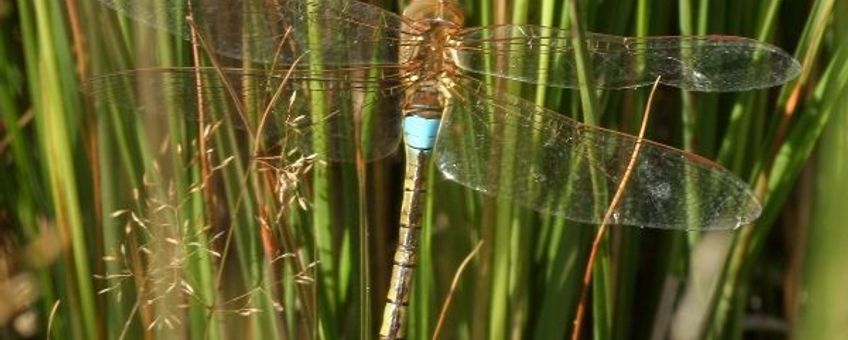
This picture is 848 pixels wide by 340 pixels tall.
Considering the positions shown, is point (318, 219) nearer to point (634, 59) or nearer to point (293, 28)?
point (293, 28)

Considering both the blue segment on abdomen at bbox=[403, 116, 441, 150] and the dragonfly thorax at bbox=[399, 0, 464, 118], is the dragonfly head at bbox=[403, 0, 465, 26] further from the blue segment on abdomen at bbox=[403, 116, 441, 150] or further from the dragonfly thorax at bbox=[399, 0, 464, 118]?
the blue segment on abdomen at bbox=[403, 116, 441, 150]

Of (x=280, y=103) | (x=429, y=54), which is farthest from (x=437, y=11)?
(x=280, y=103)

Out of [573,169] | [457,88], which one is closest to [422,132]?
[457,88]

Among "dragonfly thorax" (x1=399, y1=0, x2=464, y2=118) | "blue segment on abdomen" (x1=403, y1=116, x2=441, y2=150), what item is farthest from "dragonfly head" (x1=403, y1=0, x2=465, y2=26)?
"blue segment on abdomen" (x1=403, y1=116, x2=441, y2=150)

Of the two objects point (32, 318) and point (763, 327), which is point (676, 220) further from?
point (32, 318)

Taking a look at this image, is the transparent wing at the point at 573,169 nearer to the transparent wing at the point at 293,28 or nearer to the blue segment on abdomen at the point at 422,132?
the blue segment on abdomen at the point at 422,132

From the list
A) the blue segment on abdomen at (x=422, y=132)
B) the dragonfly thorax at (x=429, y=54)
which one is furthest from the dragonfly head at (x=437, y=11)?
the blue segment on abdomen at (x=422, y=132)

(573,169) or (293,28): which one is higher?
(293,28)

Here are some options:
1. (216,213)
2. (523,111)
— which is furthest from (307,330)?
(523,111)
